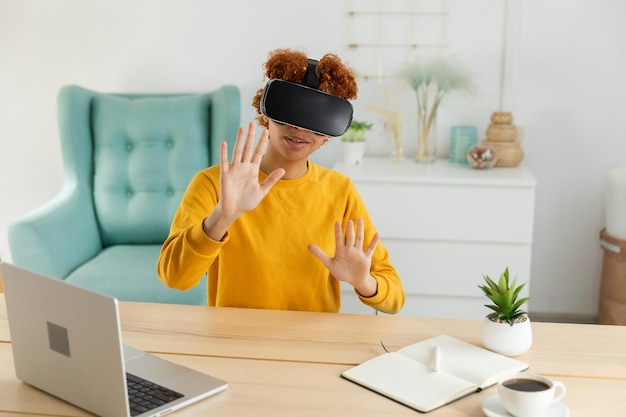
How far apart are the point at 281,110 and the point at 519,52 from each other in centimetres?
211

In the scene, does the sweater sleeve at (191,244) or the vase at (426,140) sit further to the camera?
the vase at (426,140)

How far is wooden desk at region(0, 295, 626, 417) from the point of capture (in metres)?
1.30

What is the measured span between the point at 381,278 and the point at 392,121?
5.99 ft

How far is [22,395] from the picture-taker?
1347 millimetres

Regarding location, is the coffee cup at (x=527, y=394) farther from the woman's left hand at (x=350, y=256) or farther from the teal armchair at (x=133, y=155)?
the teal armchair at (x=133, y=155)

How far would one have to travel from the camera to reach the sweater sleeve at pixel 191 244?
1.64 metres

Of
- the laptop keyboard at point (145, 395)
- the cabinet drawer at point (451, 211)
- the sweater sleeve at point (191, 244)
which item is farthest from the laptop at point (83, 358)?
the cabinet drawer at point (451, 211)

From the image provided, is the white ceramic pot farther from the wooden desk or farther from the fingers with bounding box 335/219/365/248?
the fingers with bounding box 335/219/365/248

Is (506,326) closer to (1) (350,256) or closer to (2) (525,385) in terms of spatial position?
(2) (525,385)

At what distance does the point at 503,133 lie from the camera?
3.35 m

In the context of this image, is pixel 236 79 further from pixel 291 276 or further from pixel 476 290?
pixel 291 276

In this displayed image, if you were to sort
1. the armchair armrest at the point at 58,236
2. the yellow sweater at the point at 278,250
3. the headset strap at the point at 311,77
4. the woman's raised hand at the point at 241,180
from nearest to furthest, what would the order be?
the woman's raised hand at the point at 241,180
the headset strap at the point at 311,77
the yellow sweater at the point at 278,250
the armchair armrest at the point at 58,236

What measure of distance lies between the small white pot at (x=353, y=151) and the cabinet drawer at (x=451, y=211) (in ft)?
0.92

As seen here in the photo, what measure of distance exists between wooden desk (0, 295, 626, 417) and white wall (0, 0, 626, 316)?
198 cm
